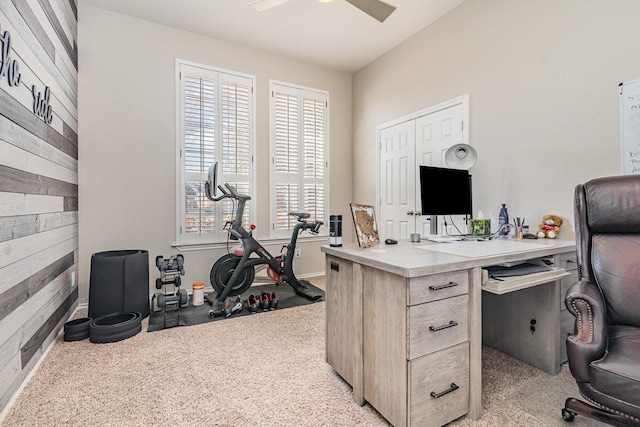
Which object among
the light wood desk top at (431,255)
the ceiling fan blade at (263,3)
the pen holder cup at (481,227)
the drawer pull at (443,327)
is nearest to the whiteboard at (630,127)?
the light wood desk top at (431,255)

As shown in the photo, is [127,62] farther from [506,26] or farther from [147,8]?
[506,26]

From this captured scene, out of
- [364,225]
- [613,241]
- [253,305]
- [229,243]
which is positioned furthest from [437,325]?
[229,243]

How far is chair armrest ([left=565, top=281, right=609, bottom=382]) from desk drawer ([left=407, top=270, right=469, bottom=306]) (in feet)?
1.40

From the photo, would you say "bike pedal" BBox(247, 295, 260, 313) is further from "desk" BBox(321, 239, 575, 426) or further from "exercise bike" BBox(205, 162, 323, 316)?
"desk" BBox(321, 239, 575, 426)

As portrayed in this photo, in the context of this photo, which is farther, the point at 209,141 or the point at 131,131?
the point at 209,141

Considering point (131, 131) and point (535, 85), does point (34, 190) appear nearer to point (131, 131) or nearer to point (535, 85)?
point (131, 131)

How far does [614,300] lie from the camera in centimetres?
149

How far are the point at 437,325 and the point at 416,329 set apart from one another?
0.41 ft

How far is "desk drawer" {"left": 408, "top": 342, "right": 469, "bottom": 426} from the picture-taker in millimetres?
1351

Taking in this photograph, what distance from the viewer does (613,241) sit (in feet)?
5.13

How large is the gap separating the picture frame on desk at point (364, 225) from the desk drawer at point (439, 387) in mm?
702

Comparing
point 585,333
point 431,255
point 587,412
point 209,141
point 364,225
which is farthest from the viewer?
point 209,141

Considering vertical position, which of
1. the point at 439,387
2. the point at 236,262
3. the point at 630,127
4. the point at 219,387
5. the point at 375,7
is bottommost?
the point at 219,387

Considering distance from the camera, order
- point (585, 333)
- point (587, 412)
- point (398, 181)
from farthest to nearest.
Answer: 1. point (398, 181)
2. point (587, 412)
3. point (585, 333)
